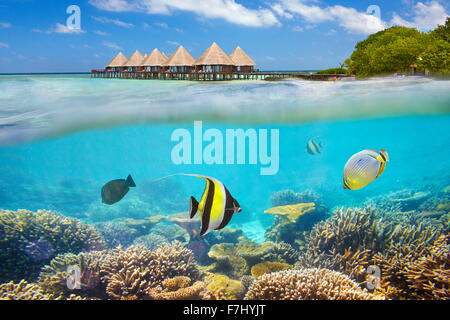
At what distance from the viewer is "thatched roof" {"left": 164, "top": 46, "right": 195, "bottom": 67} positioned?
1252cm

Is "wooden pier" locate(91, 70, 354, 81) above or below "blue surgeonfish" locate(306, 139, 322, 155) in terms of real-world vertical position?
above

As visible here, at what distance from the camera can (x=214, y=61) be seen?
12.2 meters

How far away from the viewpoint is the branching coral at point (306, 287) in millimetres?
4102

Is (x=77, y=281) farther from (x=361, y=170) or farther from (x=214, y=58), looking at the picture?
(x=214, y=58)

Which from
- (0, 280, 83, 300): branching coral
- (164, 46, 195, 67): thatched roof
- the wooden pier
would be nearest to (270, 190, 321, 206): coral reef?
the wooden pier

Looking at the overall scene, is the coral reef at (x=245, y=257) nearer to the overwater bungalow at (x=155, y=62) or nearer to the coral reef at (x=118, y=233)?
the coral reef at (x=118, y=233)

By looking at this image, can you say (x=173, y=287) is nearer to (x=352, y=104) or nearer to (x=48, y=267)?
(x=48, y=267)

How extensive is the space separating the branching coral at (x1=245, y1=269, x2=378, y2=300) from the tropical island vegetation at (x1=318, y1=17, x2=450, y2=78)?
6.04m

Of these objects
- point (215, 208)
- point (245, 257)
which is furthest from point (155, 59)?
point (215, 208)

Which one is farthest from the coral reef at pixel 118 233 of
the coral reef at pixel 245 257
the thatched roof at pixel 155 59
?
→ the thatched roof at pixel 155 59

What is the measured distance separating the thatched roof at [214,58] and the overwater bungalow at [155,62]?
2173mm

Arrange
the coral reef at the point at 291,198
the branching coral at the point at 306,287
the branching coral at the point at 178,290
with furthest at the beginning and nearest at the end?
the coral reef at the point at 291,198 < the branching coral at the point at 178,290 < the branching coral at the point at 306,287

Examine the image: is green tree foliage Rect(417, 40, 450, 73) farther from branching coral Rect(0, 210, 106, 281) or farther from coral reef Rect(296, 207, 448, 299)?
branching coral Rect(0, 210, 106, 281)

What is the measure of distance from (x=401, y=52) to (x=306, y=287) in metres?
7.78
